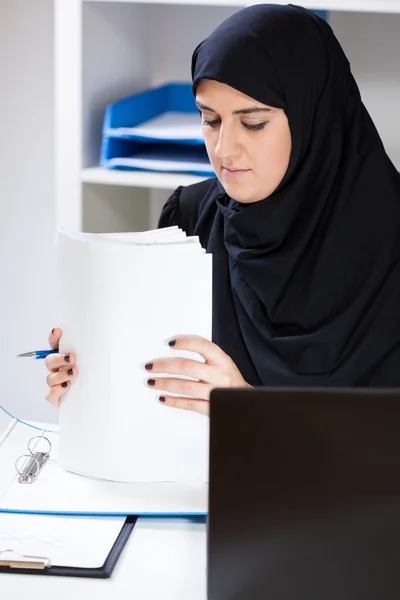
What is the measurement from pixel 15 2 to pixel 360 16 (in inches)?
35.1

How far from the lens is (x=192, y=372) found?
47.8 inches

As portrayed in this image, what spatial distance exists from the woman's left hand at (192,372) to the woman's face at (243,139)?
1.40ft

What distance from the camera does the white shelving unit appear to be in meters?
1.95

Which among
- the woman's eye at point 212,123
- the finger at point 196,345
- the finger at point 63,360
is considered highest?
the woman's eye at point 212,123

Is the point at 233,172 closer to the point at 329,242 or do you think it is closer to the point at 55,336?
the point at 329,242

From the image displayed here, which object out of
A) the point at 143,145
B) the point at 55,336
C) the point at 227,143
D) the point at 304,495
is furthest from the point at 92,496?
the point at 143,145

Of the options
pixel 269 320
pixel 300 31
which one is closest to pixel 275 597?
pixel 269 320

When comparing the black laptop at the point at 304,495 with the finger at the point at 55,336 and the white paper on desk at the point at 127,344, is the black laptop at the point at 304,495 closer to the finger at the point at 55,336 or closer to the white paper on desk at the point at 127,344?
the white paper on desk at the point at 127,344

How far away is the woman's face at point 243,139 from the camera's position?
1523 mm

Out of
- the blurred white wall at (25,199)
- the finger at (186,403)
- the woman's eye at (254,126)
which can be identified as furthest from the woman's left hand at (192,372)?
the blurred white wall at (25,199)

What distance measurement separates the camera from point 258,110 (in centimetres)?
153

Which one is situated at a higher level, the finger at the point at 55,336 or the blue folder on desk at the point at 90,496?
the finger at the point at 55,336

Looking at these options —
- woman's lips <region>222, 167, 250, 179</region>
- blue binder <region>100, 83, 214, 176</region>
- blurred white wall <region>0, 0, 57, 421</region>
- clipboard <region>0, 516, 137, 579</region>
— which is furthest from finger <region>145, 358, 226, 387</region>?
blurred white wall <region>0, 0, 57, 421</region>

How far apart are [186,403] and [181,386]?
2cm
